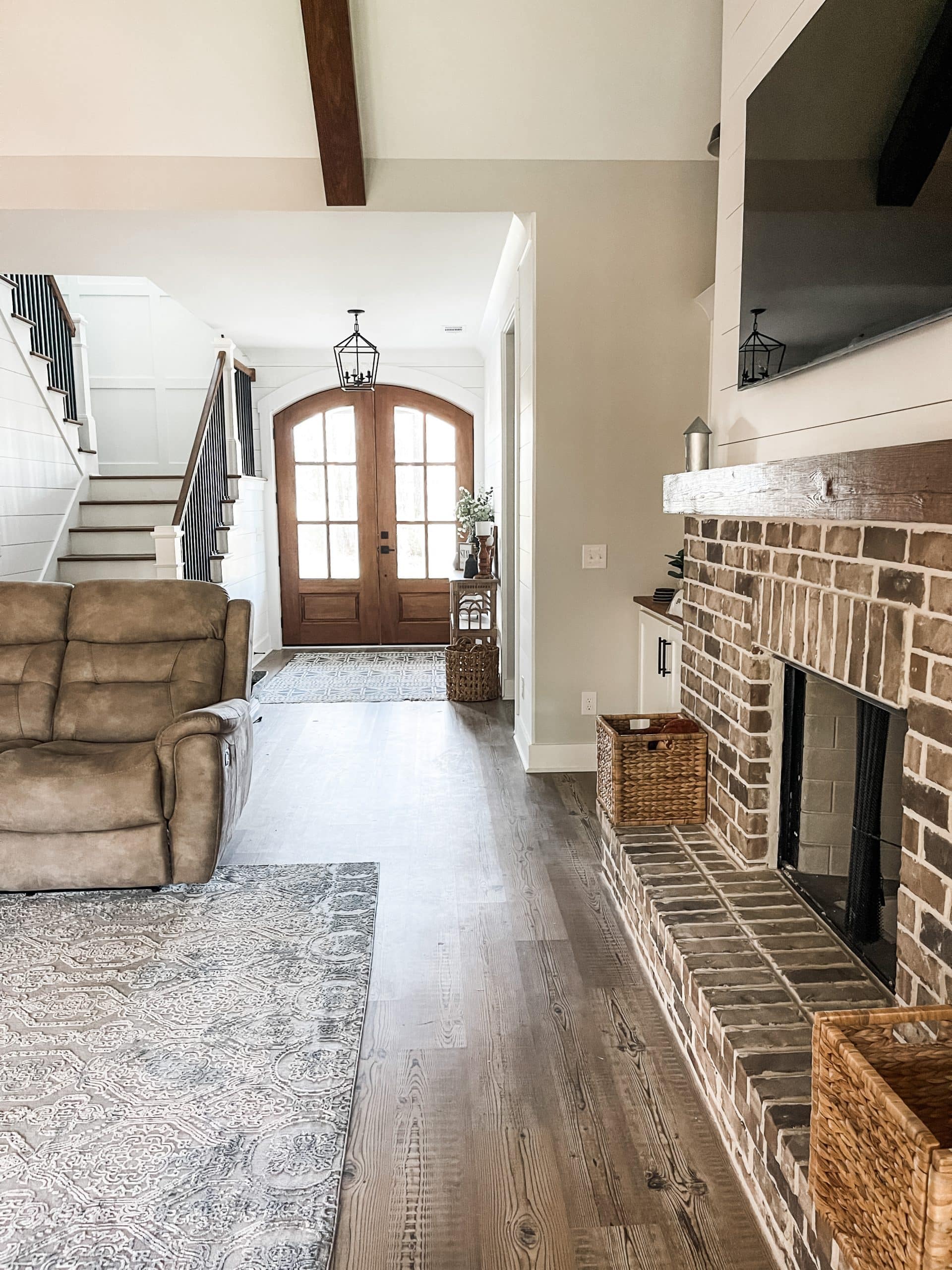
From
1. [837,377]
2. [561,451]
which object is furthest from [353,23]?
[837,377]

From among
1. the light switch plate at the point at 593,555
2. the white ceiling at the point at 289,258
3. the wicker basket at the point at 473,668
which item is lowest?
the wicker basket at the point at 473,668

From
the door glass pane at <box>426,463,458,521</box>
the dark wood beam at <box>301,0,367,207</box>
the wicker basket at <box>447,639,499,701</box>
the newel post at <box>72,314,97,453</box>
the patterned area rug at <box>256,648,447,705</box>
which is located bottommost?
the patterned area rug at <box>256,648,447,705</box>

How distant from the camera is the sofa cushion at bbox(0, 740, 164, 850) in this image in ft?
9.64

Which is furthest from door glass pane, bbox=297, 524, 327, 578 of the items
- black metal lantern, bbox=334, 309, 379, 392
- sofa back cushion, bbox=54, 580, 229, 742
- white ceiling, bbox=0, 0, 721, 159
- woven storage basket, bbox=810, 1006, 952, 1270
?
woven storage basket, bbox=810, 1006, 952, 1270

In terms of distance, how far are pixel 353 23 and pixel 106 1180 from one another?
386 cm

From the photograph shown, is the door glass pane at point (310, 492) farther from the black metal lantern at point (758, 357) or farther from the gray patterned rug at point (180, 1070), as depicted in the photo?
the black metal lantern at point (758, 357)

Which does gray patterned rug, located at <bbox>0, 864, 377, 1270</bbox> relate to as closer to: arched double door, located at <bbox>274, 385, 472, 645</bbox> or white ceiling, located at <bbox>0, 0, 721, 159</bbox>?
white ceiling, located at <bbox>0, 0, 721, 159</bbox>

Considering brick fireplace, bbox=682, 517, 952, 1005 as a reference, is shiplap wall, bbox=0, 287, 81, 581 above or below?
above

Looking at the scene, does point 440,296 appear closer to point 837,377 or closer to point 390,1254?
point 837,377

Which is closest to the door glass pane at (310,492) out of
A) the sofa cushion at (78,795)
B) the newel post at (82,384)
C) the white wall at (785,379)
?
the newel post at (82,384)

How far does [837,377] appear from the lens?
76.9 inches

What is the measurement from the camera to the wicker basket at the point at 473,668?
5.93 meters

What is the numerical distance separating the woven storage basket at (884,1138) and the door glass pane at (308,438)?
287 inches

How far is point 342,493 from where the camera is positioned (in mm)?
8078
